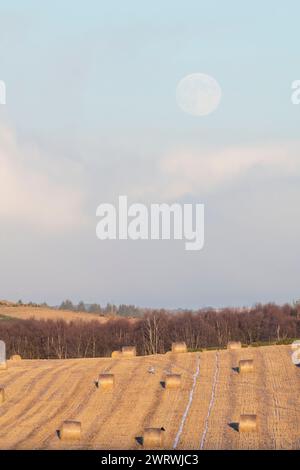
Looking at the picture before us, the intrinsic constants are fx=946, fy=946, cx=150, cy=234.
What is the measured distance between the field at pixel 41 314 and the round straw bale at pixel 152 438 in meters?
116

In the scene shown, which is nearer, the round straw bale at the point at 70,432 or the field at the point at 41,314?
the round straw bale at the point at 70,432

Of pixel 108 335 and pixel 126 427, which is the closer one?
pixel 126 427

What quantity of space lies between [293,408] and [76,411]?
34.1 ft

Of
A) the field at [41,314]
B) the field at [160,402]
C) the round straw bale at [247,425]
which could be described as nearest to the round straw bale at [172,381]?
the field at [160,402]

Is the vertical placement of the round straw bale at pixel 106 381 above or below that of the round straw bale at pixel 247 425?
above

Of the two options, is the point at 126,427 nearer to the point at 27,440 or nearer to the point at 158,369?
the point at 27,440

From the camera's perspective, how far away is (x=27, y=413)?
46.3 meters

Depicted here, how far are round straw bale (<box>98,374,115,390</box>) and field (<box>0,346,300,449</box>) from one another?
1.07 ft

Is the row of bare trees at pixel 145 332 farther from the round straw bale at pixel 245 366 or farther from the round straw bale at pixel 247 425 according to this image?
the round straw bale at pixel 247 425

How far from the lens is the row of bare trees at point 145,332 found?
122 m

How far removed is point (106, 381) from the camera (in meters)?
49.5

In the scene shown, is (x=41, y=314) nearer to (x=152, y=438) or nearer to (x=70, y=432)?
(x=70, y=432)

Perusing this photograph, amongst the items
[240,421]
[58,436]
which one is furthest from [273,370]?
[58,436]
